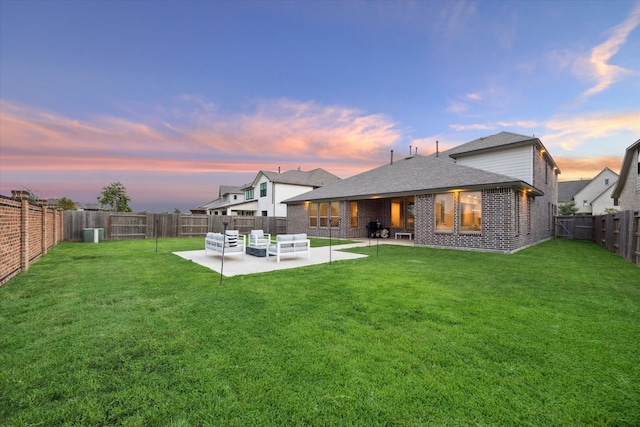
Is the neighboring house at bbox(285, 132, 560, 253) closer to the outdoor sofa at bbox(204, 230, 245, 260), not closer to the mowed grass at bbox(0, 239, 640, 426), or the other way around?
the outdoor sofa at bbox(204, 230, 245, 260)

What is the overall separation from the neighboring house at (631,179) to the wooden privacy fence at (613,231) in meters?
1.91

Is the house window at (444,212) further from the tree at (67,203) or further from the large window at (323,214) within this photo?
the tree at (67,203)

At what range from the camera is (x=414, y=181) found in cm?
1512

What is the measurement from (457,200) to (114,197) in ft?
163

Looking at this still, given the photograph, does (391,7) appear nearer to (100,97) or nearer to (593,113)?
(593,113)

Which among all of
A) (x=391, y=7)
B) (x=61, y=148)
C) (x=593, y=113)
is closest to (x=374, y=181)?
(x=391, y=7)

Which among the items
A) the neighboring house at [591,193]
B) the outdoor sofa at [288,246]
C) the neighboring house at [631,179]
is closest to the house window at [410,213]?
the outdoor sofa at [288,246]

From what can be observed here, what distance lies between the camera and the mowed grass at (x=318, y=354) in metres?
2.08

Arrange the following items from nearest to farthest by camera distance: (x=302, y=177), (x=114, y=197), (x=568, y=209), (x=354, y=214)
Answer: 1. (x=354, y=214)
2. (x=302, y=177)
3. (x=568, y=209)
4. (x=114, y=197)

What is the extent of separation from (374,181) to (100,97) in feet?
50.7

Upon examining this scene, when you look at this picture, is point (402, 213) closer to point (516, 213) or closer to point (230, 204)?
point (516, 213)

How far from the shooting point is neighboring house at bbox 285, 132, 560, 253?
11961 mm

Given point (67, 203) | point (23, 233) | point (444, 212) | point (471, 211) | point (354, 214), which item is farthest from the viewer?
point (67, 203)

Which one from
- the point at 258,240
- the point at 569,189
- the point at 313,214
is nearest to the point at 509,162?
the point at 313,214
